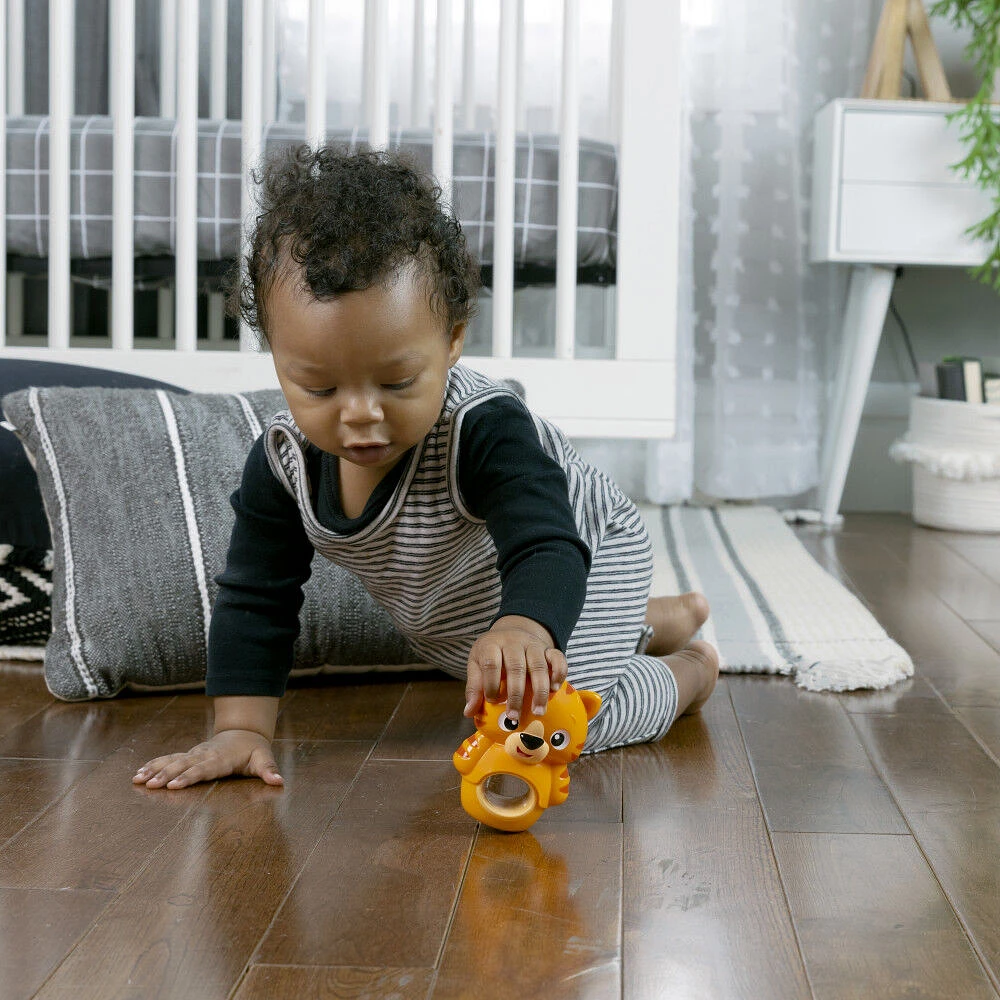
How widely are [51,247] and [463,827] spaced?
1.11 m

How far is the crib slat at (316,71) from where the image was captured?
1.60 m

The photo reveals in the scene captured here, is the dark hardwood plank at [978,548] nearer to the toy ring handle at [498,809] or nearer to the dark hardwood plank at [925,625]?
the dark hardwood plank at [925,625]

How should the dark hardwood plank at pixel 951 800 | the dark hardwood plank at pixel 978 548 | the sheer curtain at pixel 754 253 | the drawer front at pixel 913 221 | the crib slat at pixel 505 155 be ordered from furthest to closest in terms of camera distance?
the sheer curtain at pixel 754 253 < the drawer front at pixel 913 221 < the dark hardwood plank at pixel 978 548 < the crib slat at pixel 505 155 < the dark hardwood plank at pixel 951 800

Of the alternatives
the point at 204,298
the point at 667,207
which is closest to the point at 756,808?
the point at 667,207

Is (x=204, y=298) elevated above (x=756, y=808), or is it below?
above

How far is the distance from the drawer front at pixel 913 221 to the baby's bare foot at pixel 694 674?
3.80ft

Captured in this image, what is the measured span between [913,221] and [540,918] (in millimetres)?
1657

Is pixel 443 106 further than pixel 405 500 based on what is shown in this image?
Yes

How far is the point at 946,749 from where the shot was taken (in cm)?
100

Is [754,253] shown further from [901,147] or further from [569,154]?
[569,154]

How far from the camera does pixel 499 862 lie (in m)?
0.76

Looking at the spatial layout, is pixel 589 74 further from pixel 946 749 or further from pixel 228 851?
pixel 228 851

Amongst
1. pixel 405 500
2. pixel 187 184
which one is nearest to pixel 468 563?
pixel 405 500

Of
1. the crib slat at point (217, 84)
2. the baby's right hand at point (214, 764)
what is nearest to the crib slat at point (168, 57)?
the crib slat at point (217, 84)
